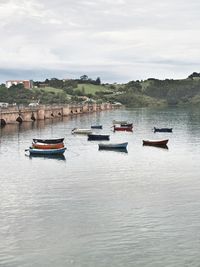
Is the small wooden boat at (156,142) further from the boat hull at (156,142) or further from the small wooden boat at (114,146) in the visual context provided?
the small wooden boat at (114,146)

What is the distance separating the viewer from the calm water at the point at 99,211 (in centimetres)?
3678

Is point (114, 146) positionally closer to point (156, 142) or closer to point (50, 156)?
point (156, 142)

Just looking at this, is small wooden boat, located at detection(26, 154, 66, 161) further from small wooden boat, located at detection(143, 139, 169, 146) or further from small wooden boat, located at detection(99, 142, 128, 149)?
small wooden boat, located at detection(143, 139, 169, 146)

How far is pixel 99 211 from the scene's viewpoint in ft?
158

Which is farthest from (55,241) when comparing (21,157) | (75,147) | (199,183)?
(75,147)

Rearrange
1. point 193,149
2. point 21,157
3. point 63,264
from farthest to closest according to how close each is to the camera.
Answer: point 193,149
point 21,157
point 63,264

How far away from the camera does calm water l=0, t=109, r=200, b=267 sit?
121ft

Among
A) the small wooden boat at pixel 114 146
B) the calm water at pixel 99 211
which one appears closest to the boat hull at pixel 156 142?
the small wooden boat at pixel 114 146

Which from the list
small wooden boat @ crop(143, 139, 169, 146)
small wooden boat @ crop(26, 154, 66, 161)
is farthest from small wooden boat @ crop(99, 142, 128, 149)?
small wooden boat @ crop(26, 154, 66, 161)

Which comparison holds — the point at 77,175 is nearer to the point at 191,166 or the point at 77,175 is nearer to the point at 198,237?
the point at 191,166

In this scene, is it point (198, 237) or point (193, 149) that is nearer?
point (198, 237)

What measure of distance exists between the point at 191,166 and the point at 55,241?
41645 millimetres

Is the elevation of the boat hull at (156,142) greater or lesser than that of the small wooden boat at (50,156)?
greater

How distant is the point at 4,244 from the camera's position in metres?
38.7
